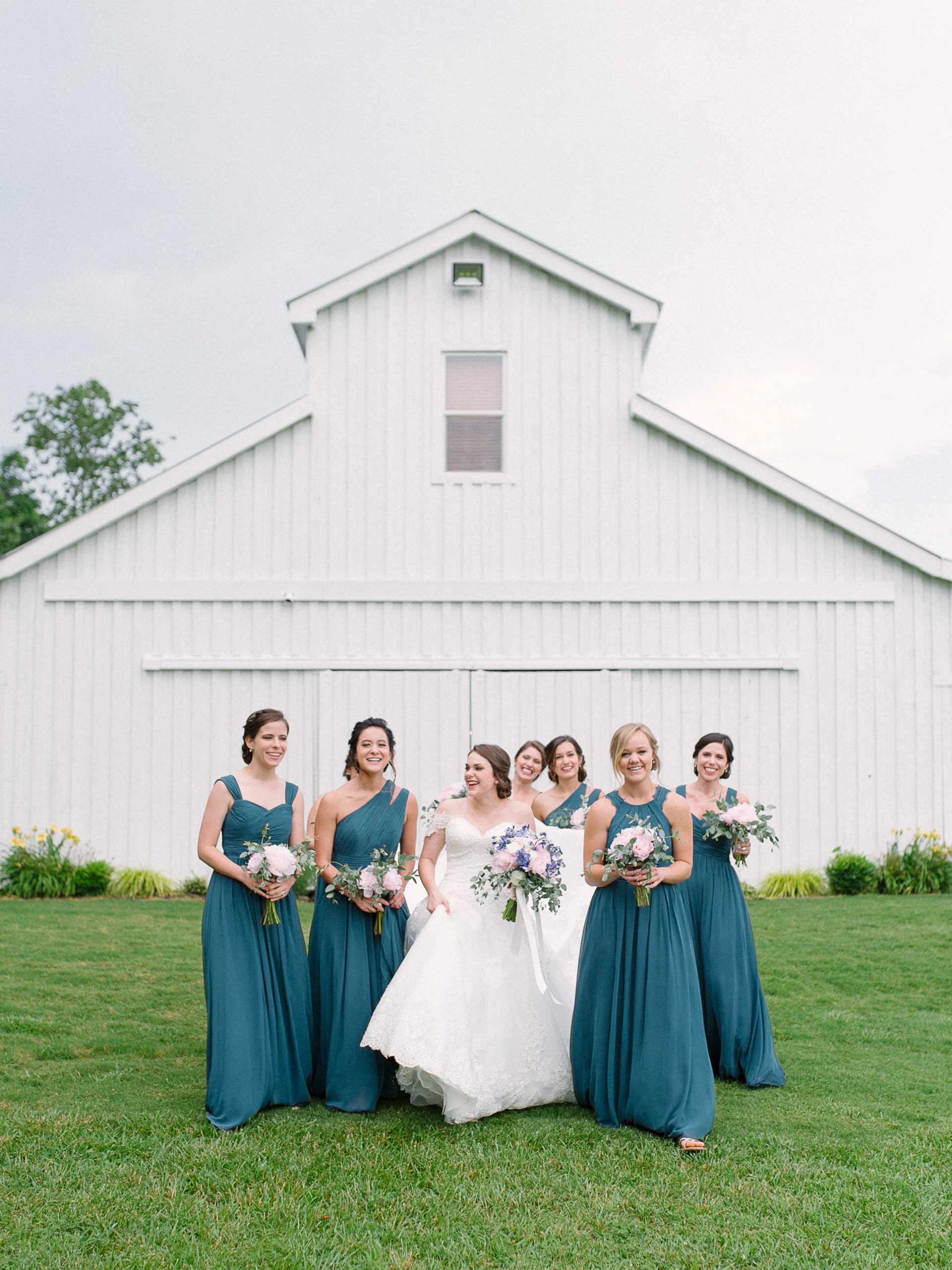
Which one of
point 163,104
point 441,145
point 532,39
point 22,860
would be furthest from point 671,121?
point 163,104

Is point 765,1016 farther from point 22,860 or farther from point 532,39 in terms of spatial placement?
point 532,39

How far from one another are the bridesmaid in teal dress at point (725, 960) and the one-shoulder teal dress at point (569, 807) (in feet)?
4.94

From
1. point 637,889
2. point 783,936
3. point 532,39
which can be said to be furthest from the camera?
point 532,39

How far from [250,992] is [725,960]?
2.88m

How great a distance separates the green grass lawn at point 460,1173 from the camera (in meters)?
4.27

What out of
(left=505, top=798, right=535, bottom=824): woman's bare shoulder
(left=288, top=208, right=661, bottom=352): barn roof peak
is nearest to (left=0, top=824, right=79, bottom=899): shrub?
(left=288, top=208, right=661, bottom=352): barn roof peak

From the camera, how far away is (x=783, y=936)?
10672mm

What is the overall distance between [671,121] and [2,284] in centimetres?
4079

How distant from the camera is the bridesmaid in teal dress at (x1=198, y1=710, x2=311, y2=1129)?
18.7ft

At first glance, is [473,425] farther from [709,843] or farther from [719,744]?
[709,843]

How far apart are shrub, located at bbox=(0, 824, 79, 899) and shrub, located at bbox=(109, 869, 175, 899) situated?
1.77ft

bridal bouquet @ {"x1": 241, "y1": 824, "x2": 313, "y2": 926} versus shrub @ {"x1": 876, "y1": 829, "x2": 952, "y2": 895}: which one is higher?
bridal bouquet @ {"x1": 241, "y1": 824, "x2": 313, "y2": 926}

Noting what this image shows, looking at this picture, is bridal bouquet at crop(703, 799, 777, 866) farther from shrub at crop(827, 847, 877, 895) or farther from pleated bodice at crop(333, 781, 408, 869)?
shrub at crop(827, 847, 877, 895)

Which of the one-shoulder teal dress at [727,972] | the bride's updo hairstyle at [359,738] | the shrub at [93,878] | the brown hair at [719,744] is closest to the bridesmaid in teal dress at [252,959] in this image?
the bride's updo hairstyle at [359,738]
